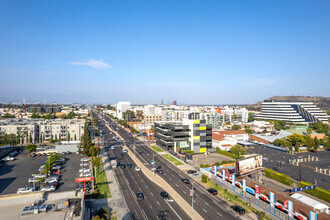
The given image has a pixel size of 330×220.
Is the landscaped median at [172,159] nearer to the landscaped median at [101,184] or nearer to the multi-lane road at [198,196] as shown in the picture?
the multi-lane road at [198,196]

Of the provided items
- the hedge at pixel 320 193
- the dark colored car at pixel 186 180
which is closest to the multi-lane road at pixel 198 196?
the dark colored car at pixel 186 180

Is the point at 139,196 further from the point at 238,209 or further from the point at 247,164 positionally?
the point at 247,164

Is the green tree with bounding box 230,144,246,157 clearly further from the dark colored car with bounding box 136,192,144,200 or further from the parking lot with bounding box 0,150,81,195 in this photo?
the parking lot with bounding box 0,150,81,195

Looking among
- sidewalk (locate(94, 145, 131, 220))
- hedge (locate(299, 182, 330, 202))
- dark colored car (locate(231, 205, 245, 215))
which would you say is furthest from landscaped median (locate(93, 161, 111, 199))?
hedge (locate(299, 182, 330, 202))

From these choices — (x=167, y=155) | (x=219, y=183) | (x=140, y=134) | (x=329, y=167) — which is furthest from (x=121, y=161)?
(x=329, y=167)

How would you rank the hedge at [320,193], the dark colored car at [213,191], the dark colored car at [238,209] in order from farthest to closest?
the dark colored car at [213,191] → the hedge at [320,193] → the dark colored car at [238,209]

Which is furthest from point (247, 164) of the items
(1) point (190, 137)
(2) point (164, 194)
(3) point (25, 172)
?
(3) point (25, 172)
